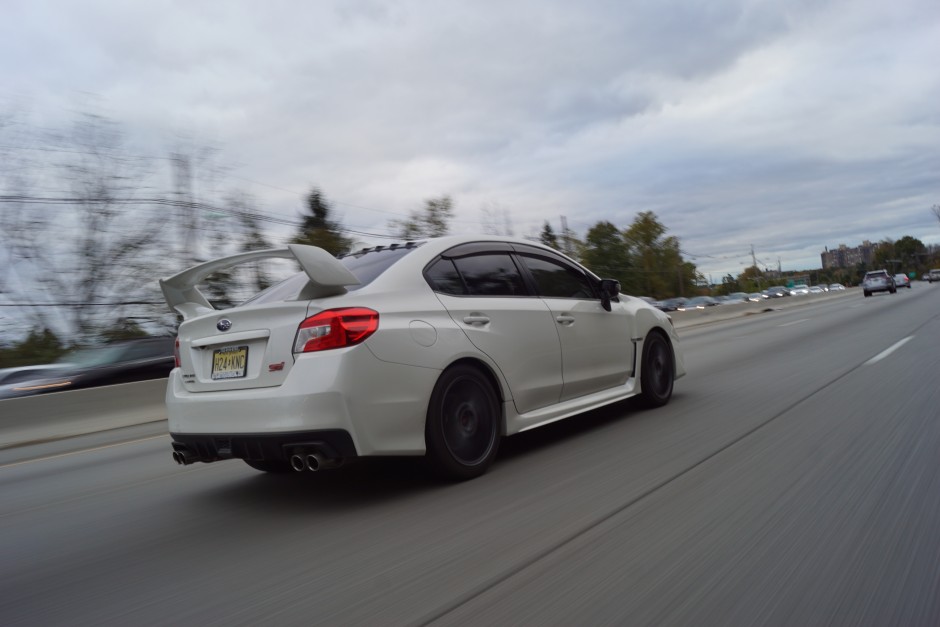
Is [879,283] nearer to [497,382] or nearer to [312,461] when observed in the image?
[497,382]

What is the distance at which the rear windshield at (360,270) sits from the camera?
4.80m

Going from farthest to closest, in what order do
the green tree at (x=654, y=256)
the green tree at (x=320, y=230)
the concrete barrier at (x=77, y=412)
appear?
1. the green tree at (x=654, y=256)
2. the green tree at (x=320, y=230)
3. the concrete barrier at (x=77, y=412)

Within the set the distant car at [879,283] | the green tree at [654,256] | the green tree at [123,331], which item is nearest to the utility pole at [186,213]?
the green tree at [123,331]

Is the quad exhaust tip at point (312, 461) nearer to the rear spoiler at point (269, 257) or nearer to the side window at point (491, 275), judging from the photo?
the rear spoiler at point (269, 257)

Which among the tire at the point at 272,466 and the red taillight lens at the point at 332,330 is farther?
the tire at the point at 272,466

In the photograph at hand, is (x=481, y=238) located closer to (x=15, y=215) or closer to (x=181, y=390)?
(x=181, y=390)

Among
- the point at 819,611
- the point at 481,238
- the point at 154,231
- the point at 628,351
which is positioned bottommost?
the point at 819,611

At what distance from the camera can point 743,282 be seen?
171 m

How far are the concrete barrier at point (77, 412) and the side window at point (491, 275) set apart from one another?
26.1 ft

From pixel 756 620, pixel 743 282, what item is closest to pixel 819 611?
pixel 756 620

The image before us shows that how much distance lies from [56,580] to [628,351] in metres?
4.64

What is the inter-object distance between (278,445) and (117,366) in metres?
12.2

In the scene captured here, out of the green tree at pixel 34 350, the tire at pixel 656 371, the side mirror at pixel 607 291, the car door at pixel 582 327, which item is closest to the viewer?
the car door at pixel 582 327

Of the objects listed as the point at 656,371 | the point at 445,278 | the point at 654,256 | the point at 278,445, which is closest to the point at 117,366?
the point at 656,371
